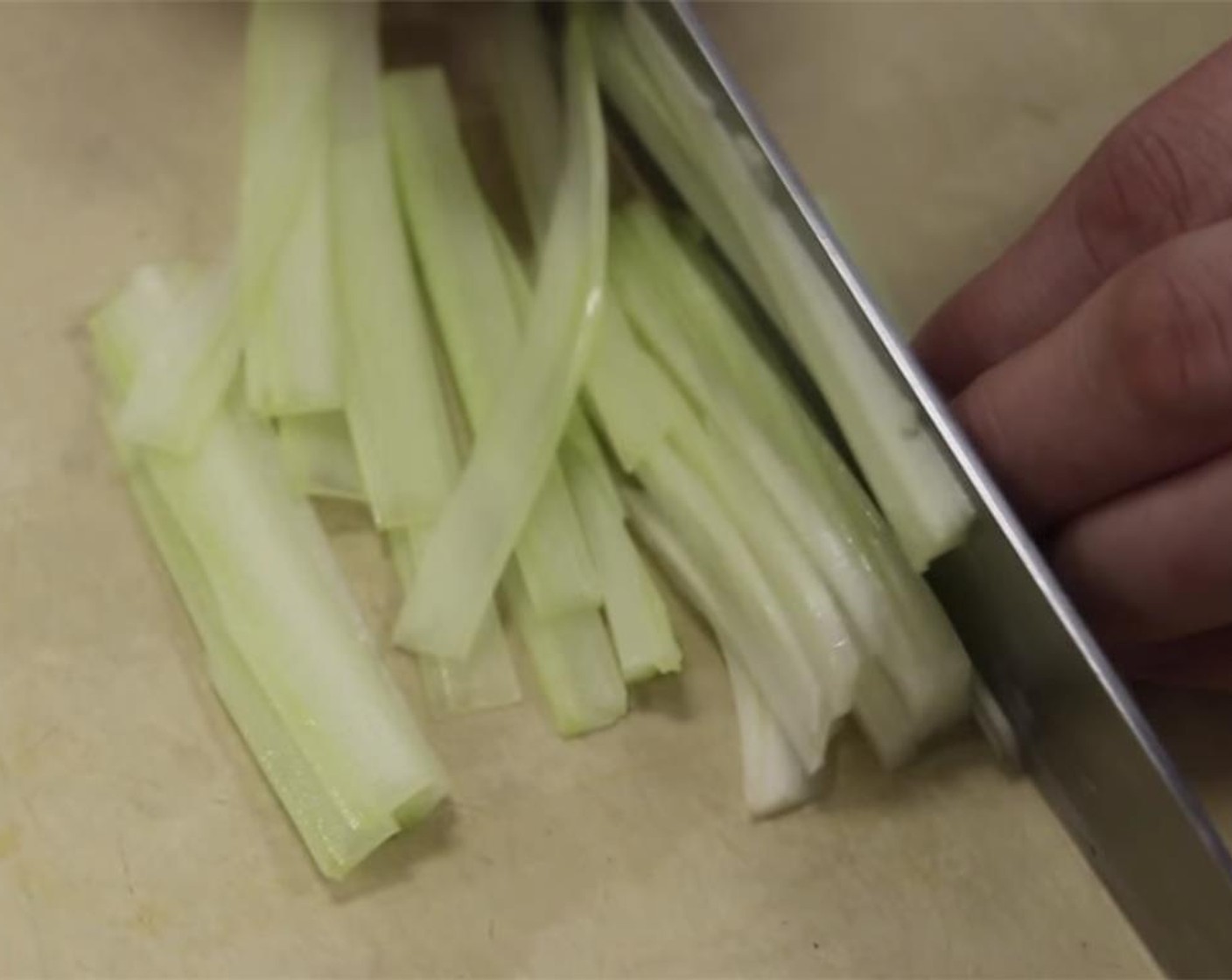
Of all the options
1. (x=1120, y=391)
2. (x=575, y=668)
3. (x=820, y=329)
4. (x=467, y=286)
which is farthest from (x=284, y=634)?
(x=1120, y=391)

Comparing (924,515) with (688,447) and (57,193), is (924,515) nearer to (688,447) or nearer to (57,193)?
(688,447)

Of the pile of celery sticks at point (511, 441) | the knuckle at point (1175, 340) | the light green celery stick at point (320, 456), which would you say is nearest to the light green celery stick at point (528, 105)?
the pile of celery sticks at point (511, 441)

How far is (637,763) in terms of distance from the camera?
1.10 metres

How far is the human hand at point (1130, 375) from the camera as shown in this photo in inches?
38.7

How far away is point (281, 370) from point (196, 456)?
0.09 meters

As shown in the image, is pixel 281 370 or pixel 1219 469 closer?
pixel 1219 469

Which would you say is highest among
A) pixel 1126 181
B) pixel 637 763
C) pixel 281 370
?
pixel 1126 181

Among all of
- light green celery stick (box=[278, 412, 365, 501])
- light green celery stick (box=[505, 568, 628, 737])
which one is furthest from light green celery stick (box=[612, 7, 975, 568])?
light green celery stick (box=[278, 412, 365, 501])

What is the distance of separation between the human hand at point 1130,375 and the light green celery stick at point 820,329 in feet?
A: 0.19

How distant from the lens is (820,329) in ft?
3.68

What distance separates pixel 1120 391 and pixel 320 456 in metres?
0.56

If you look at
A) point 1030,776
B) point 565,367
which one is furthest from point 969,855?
point 565,367

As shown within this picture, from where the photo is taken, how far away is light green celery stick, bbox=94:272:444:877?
1.04m

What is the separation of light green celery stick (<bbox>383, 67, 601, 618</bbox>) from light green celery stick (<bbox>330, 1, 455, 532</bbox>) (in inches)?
0.7
